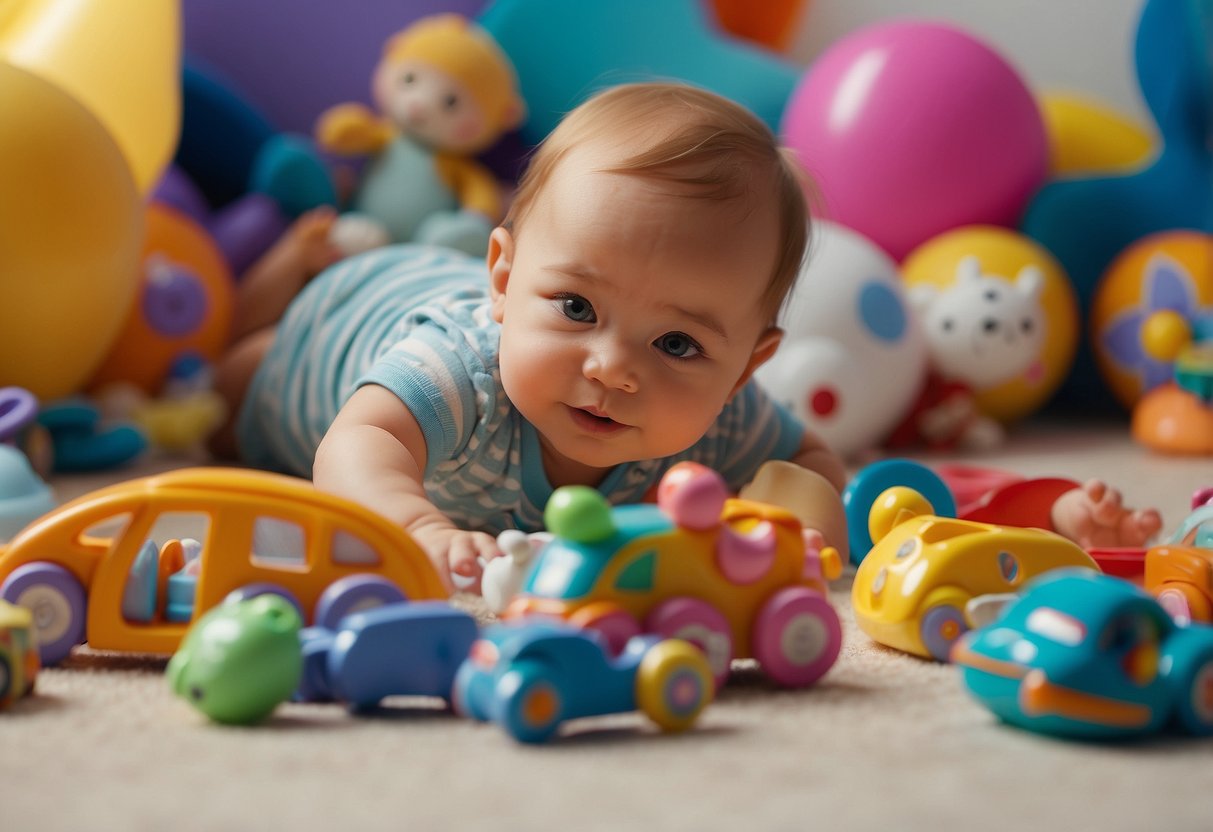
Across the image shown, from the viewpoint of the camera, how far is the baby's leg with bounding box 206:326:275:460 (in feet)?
6.20

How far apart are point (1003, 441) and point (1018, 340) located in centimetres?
17

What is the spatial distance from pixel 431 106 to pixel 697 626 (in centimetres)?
174

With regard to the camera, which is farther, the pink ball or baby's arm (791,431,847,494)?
the pink ball

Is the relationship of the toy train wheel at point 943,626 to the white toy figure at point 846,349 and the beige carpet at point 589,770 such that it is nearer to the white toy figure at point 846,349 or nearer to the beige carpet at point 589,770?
the beige carpet at point 589,770

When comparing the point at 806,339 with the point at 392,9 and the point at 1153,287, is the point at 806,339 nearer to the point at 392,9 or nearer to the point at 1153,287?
the point at 1153,287

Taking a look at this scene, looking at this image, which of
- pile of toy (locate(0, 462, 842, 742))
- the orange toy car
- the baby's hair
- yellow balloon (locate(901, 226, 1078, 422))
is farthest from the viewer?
yellow balloon (locate(901, 226, 1078, 422))

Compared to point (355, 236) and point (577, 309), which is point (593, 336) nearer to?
point (577, 309)

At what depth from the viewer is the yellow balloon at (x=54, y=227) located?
1.51 meters

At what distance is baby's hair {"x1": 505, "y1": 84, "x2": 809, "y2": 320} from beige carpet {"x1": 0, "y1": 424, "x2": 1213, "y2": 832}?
39cm

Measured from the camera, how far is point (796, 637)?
83cm

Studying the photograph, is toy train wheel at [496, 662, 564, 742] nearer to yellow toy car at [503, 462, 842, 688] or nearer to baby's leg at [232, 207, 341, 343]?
yellow toy car at [503, 462, 842, 688]

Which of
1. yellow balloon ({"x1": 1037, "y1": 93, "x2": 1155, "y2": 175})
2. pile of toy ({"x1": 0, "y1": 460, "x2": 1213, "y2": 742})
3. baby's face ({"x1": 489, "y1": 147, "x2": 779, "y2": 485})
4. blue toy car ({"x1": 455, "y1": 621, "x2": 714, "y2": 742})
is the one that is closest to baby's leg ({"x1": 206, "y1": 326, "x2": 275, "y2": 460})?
baby's face ({"x1": 489, "y1": 147, "x2": 779, "y2": 485})

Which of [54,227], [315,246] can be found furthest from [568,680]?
[315,246]

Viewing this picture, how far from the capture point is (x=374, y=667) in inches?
29.7
